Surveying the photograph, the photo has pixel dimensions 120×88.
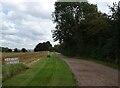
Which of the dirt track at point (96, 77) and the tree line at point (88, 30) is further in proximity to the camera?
the tree line at point (88, 30)

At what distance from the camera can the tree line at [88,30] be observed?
35.7m

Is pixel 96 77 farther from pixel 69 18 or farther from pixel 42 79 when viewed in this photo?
pixel 69 18

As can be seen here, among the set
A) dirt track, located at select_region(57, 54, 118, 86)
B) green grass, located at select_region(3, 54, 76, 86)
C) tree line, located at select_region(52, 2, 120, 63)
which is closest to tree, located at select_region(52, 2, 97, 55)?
tree line, located at select_region(52, 2, 120, 63)

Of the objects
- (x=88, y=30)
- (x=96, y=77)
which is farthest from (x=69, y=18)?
(x=96, y=77)

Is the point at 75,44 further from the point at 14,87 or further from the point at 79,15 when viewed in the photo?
the point at 14,87

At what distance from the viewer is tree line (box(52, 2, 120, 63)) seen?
35719 millimetres

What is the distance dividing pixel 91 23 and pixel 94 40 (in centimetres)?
321

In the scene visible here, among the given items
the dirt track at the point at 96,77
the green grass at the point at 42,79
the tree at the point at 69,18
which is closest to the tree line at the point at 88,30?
the tree at the point at 69,18

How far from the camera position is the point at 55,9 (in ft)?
274

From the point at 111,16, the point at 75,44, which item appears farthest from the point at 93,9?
the point at 111,16

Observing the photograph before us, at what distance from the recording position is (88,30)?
59.1 m

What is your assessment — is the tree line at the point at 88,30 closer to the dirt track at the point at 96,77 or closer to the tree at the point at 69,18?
the tree at the point at 69,18

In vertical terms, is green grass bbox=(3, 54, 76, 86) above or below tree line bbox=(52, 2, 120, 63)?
below

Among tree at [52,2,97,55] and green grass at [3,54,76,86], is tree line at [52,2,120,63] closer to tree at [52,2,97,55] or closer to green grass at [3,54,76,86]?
tree at [52,2,97,55]
